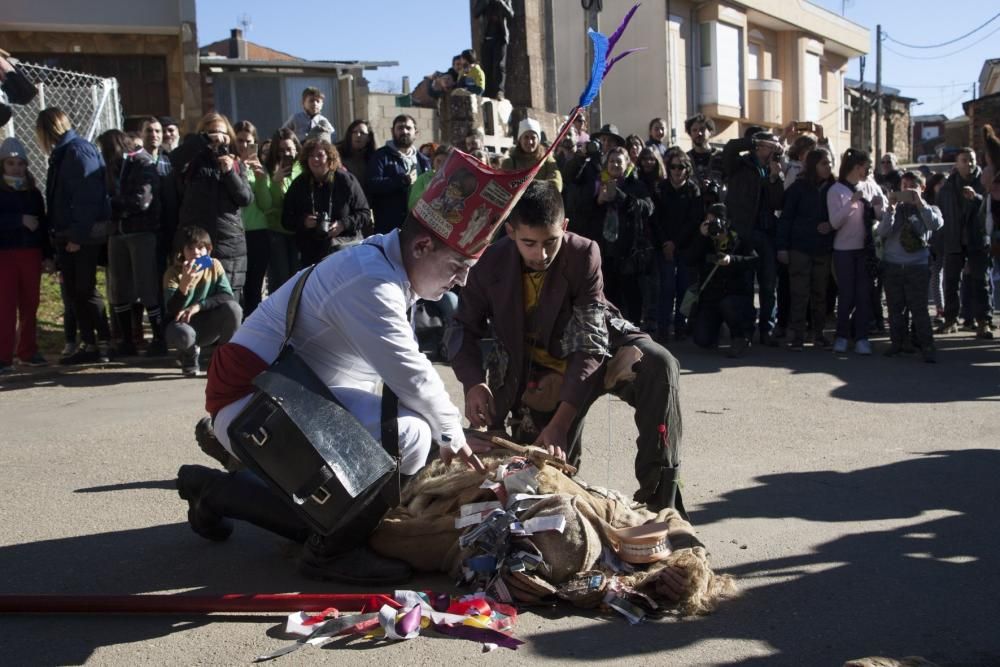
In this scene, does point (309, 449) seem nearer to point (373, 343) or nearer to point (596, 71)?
point (373, 343)

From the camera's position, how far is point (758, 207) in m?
10.1

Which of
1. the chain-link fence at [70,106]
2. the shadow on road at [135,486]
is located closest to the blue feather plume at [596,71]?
the shadow on road at [135,486]

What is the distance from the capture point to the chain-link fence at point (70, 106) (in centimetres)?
1265

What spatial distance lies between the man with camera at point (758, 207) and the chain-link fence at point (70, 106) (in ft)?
26.1

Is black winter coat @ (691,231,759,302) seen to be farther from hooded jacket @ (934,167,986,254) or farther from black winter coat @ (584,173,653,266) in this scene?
hooded jacket @ (934,167,986,254)

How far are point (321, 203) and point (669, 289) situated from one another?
3733 mm

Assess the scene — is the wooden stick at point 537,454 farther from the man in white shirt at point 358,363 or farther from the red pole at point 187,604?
the red pole at point 187,604

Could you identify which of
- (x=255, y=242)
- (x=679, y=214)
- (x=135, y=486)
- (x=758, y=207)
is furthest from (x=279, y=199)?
(x=758, y=207)

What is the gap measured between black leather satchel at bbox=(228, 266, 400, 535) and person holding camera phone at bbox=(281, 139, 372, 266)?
223 inches

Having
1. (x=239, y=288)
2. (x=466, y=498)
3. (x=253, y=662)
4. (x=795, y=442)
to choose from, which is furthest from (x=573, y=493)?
(x=239, y=288)

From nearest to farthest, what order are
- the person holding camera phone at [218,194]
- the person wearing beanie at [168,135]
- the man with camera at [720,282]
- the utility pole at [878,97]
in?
the person holding camera phone at [218,194], the man with camera at [720,282], the person wearing beanie at [168,135], the utility pole at [878,97]

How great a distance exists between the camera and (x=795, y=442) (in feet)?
20.2

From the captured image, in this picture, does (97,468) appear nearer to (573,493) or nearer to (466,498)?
(466,498)

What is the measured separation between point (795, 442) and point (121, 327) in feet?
20.2
